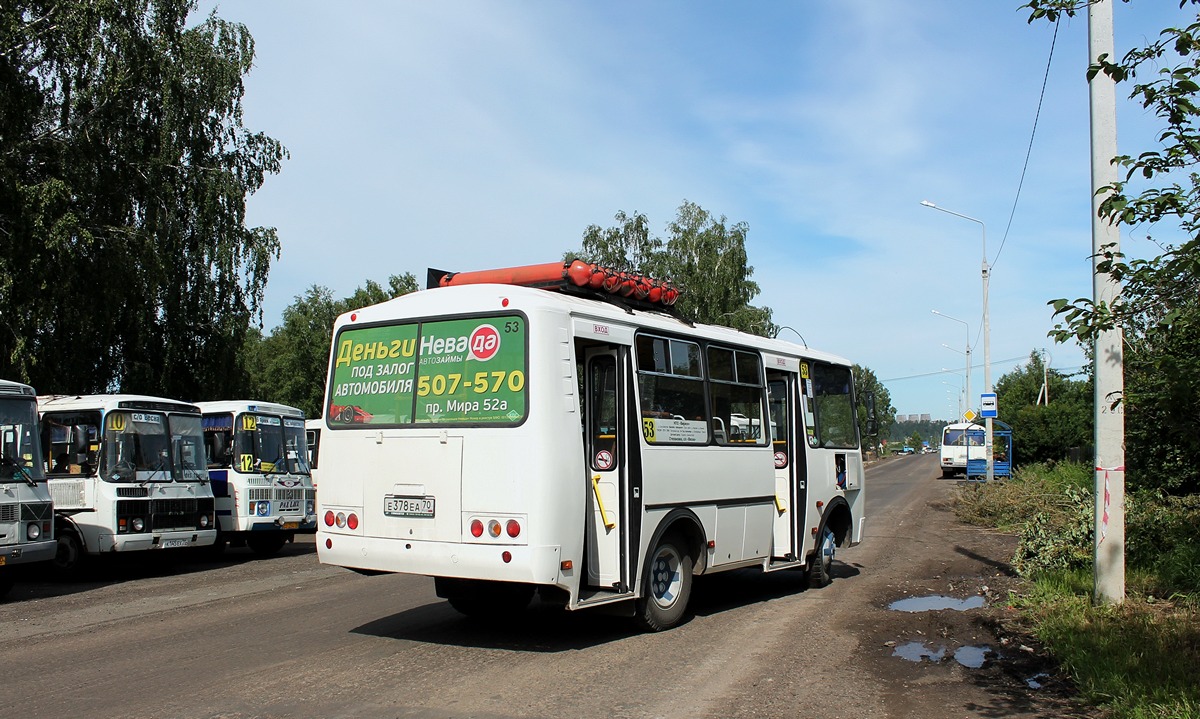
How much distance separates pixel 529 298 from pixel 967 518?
679 inches

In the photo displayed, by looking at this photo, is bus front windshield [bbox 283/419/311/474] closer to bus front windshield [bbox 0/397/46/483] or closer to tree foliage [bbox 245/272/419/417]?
bus front windshield [bbox 0/397/46/483]

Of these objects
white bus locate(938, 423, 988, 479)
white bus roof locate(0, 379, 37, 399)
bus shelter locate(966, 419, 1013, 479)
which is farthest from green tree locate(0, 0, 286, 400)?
white bus locate(938, 423, 988, 479)

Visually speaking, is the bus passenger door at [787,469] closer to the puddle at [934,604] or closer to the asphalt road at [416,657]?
the asphalt road at [416,657]

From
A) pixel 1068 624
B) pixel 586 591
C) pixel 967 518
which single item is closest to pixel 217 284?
pixel 967 518

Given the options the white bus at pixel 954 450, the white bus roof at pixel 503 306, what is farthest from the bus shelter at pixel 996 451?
the white bus roof at pixel 503 306

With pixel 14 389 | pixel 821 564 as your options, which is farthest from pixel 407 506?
pixel 14 389

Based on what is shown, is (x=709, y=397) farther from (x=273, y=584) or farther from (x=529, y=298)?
(x=273, y=584)

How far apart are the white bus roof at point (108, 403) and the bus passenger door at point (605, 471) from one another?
8.90 m

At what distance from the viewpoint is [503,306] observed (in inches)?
306

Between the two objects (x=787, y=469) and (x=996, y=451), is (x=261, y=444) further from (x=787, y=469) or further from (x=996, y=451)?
(x=996, y=451)

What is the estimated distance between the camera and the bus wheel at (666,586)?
8492 millimetres

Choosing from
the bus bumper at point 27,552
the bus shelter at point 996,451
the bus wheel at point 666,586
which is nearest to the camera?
the bus wheel at point 666,586

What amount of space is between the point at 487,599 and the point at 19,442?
266 inches

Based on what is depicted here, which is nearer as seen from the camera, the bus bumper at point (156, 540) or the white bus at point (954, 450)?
the bus bumper at point (156, 540)
